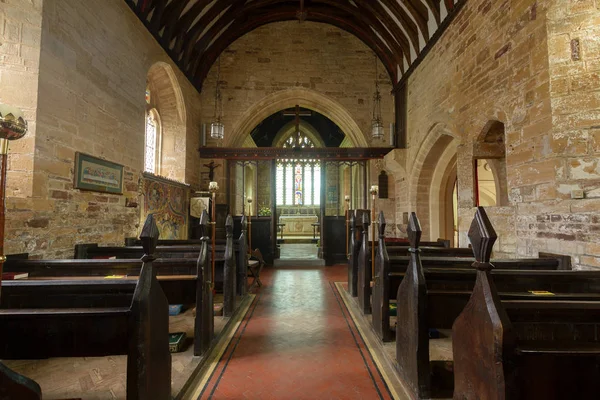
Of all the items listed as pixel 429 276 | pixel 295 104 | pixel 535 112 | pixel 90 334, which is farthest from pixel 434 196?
pixel 90 334

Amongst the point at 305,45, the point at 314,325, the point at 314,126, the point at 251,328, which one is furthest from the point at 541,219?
the point at 314,126

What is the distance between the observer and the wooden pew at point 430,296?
6.98 feet

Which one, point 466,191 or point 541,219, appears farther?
point 466,191

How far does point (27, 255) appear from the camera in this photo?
3402mm

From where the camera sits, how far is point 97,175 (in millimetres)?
4656

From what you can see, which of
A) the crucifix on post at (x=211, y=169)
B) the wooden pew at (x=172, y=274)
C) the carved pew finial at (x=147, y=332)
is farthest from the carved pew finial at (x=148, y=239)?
the crucifix on post at (x=211, y=169)

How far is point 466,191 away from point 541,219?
1696 mm

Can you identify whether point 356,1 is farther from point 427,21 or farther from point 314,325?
point 314,325

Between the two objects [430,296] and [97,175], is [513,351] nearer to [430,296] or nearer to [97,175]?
[430,296]

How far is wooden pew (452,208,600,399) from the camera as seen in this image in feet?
3.97

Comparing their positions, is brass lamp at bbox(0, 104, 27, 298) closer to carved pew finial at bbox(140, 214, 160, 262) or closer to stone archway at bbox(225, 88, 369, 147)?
carved pew finial at bbox(140, 214, 160, 262)

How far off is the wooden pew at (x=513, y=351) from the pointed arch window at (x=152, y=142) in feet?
25.2

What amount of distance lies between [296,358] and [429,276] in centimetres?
141

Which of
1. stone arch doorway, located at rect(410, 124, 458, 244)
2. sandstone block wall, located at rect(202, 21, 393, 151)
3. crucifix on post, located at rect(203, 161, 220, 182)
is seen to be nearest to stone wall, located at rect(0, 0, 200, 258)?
crucifix on post, located at rect(203, 161, 220, 182)
